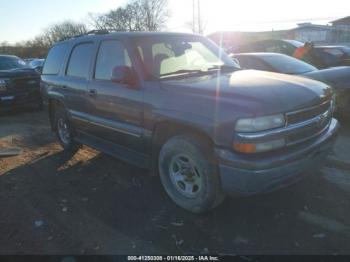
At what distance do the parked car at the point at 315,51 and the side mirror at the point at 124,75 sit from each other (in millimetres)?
8316

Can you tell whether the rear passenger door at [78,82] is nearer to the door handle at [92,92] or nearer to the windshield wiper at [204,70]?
the door handle at [92,92]

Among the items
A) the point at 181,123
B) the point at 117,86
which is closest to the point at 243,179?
the point at 181,123

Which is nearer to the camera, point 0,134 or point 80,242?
point 80,242

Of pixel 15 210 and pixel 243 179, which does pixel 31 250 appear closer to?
pixel 15 210

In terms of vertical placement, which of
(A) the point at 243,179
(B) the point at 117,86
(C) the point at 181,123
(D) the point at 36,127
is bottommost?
(D) the point at 36,127

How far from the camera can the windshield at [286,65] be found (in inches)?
282

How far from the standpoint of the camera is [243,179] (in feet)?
10.5

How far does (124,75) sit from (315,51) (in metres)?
9.10

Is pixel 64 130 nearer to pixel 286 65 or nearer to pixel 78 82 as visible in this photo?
pixel 78 82

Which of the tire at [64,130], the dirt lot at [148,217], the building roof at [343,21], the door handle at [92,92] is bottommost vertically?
the dirt lot at [148,217]

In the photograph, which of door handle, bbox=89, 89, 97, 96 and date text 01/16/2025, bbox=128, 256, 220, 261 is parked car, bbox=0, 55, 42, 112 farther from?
date text 01/16/2025, bbox=128, 256, 220, 261

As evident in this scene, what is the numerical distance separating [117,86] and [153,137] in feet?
2.85

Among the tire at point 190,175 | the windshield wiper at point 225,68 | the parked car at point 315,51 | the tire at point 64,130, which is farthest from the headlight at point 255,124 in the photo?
the parked car at point 315,51

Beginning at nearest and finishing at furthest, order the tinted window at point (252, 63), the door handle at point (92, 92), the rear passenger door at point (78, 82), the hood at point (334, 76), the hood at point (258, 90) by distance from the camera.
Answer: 1. the hood at point (258, 90)
2. the door handle at point (92, 92)
3. the rear passenger door at point (78, 82)
4. the hood at point (334, 76)
5. the tinted window at point (252, 63)
